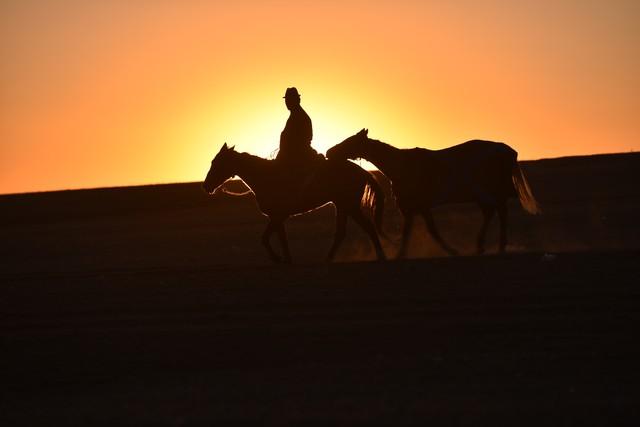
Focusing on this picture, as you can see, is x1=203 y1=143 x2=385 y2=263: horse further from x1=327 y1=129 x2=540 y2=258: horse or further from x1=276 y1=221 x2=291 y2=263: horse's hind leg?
x1=327 y1=129 x2=540 y2=258: horse

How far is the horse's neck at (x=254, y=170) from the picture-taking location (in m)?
20.5

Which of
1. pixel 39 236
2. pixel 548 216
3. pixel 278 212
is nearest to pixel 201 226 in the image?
pixel 39 236

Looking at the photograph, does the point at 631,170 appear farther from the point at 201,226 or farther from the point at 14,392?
the point at 14,392

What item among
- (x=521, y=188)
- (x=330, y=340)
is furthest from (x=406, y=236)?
(x=330, y=340)

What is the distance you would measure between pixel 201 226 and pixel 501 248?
19057 mm

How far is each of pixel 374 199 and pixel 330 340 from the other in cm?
853

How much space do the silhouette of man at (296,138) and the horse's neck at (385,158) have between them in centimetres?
83

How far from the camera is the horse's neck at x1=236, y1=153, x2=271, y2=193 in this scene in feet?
67.3

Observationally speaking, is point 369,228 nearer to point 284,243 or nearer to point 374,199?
point 374,199

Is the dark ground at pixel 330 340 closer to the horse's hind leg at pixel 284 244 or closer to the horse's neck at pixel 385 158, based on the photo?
the horse's hind leg at pixel 284 244

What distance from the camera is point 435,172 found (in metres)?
20.6

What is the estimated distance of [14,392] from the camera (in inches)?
430

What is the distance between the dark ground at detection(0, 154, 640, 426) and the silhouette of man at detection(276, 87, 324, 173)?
1.81m

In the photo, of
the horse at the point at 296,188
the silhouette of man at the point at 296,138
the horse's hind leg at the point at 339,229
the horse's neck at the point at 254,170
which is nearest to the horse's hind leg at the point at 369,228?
the horse at the point at 296,188
